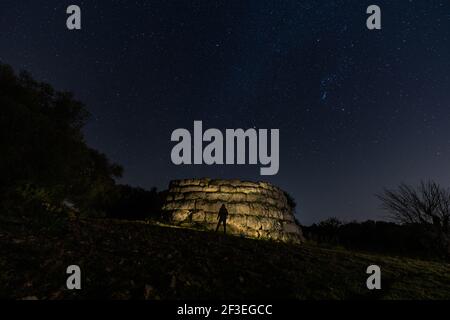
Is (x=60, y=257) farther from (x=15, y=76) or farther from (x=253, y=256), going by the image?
(x=15, y=76)

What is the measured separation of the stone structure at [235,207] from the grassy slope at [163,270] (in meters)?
6.94

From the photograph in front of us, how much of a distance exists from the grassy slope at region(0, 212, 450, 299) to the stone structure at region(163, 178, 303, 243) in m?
6.94

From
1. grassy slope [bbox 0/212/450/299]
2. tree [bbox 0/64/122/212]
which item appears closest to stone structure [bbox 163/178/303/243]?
tree [bbox 0/64/122/212]

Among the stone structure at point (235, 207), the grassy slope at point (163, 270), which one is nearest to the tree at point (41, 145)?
the grassy slope at point (163, 270)

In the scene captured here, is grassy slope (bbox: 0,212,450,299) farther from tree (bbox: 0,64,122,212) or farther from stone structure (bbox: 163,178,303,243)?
stone structure (bbox: 163,178,303,243)

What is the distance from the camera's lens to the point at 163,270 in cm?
523

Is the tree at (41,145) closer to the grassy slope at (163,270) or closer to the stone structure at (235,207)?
the grassy slope at (163,270)

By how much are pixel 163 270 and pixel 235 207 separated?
1057 centimetres

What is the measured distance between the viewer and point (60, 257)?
17.7 ft

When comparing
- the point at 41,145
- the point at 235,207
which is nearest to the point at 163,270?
the point at 41,145

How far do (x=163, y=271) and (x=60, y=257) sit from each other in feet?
6.22

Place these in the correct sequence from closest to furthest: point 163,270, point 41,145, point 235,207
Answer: point 163,270, point 41,145, point 235,207

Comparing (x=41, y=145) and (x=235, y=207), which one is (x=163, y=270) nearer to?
(x=41, y=145)

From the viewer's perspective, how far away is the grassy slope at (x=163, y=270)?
14.3ft
